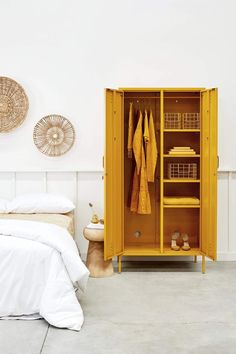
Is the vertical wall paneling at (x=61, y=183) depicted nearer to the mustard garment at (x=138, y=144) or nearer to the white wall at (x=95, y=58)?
the white wall at (x=95, y=58)

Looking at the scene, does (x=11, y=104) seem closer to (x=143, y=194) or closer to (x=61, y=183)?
(x=61, y=183)

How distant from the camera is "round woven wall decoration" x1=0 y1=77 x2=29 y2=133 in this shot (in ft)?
15.4

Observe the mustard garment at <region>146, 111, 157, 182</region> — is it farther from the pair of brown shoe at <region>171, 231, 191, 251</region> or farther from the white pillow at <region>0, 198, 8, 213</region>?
→ the white pillow at <region>0, 198, 8, 213</region>

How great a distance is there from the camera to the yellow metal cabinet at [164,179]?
4.23m

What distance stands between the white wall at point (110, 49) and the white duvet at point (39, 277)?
1.71m

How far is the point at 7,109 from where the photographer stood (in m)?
4.71

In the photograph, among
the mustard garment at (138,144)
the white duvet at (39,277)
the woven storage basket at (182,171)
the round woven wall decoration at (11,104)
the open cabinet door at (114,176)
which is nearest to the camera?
the white duvet at (39,277)

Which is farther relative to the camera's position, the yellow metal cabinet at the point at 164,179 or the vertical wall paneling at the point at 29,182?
the vertical wall paneling at the point at 29,182

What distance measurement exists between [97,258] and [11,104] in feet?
5.85

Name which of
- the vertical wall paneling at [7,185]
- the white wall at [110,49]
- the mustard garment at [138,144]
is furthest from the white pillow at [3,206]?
the mustard garment at [138,144]

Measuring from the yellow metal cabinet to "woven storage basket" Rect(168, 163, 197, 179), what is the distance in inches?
2.3

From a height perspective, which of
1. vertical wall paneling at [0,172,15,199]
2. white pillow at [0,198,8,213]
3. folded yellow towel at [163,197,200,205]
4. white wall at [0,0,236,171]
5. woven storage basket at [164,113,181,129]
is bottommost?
white pillow at [0,198,8,213]

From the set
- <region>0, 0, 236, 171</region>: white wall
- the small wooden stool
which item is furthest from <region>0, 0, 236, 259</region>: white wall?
the small wooden stool

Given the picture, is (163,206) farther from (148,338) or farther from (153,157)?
(148,338)
